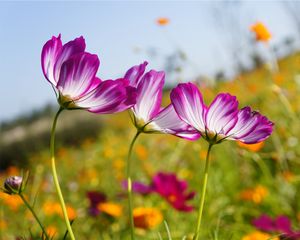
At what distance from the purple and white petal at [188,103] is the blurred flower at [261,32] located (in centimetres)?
180

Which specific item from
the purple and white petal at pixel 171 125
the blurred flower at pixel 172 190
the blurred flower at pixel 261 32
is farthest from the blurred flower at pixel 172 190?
the blurred flower at pixel 261 32

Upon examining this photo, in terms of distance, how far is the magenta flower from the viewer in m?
0.45

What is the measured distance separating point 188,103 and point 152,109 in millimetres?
59

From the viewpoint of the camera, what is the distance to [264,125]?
46 centimetres

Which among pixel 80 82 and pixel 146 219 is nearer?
pixel 80 82

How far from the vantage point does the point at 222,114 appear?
0.48 meters

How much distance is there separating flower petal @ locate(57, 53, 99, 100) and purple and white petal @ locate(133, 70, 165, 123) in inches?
2.3

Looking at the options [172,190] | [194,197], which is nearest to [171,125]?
[172,190]

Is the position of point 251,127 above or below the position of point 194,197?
above

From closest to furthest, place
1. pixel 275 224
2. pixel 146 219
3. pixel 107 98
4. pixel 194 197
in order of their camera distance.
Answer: pixel 107 98 → pixel 275 224 → pixel 146 219 → pixel 194 197

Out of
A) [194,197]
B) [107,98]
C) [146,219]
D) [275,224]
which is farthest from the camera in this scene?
[194,197]

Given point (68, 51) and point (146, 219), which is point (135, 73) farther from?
point (146, 219)

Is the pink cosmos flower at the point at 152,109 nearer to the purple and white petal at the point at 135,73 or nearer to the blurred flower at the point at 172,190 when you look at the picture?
the purple and white petal at the point at 135,73

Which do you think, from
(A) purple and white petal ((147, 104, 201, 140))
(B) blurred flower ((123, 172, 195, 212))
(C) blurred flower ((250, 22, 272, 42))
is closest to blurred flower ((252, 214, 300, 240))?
(B) blurred flower ((123, 172, 195, 212))
